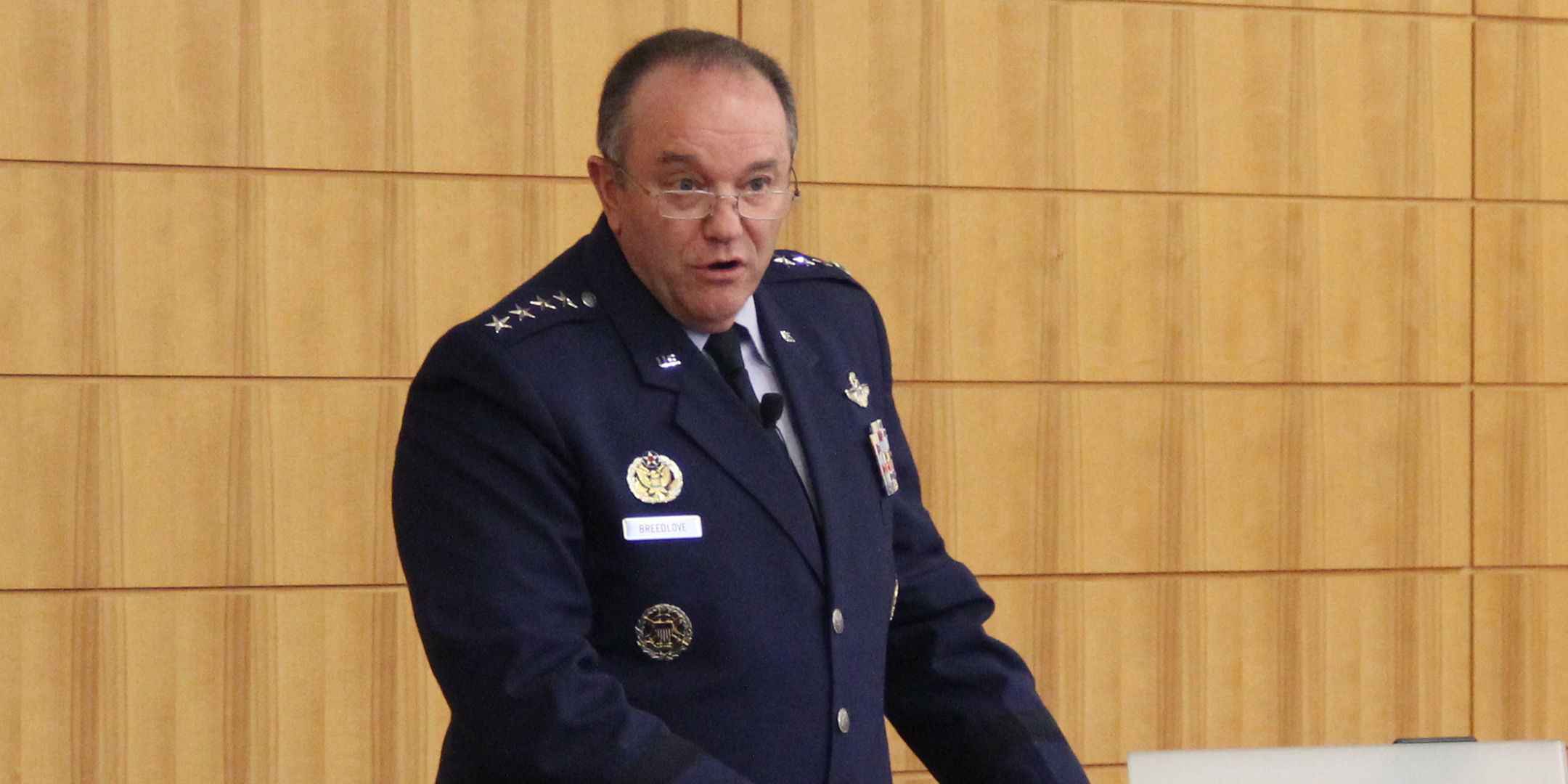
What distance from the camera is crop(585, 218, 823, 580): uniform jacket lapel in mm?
1396

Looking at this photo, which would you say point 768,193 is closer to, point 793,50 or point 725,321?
point 725,321

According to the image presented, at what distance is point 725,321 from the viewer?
1.47 metres

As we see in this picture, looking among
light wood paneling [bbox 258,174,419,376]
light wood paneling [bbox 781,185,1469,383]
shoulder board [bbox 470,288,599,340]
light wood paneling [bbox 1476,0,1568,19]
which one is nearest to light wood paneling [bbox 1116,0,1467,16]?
light wood paneling [bbox 1476,0,1568,19]

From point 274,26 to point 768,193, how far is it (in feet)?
7.44

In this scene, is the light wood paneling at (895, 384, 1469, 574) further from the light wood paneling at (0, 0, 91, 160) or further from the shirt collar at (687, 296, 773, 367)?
the shirt collar at (687, 296, 773, 367)

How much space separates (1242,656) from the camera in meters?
3.70

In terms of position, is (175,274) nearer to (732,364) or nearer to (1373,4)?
(732,364)

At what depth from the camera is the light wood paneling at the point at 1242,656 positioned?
3629mm

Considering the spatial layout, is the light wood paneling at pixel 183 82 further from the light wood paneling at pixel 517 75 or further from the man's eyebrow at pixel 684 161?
the man's eyebrow at pixel 684 161

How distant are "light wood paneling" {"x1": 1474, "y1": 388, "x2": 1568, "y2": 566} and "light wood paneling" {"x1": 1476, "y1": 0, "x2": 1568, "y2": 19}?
94cm

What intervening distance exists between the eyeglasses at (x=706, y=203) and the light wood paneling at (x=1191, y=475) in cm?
217

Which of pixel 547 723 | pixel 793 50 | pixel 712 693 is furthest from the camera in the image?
pixel 793 50

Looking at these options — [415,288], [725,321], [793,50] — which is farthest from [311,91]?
[725,321]

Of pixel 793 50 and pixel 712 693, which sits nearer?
pixel 712 693
